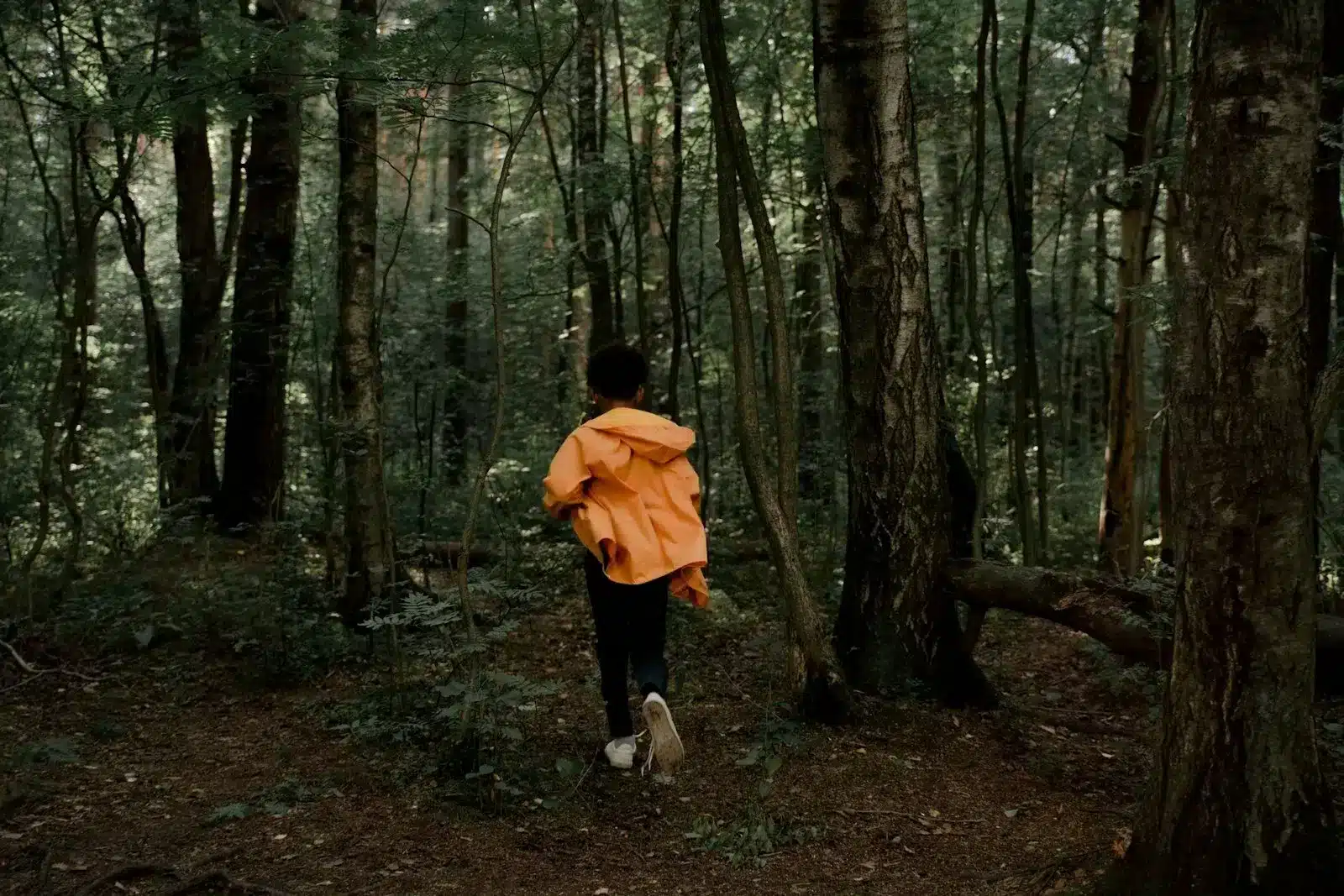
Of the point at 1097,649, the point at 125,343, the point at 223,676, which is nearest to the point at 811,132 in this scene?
the point at 1097,649

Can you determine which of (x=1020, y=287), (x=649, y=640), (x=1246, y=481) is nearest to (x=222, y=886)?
(x=649, y=640)

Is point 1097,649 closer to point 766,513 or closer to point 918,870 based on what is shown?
point 766,513

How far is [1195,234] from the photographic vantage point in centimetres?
315

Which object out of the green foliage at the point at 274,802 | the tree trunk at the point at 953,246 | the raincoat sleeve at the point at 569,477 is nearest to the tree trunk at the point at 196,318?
the green foliage at the point at 274,802

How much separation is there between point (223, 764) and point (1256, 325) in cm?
545

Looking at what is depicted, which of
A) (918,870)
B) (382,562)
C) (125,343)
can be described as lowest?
(918,870)

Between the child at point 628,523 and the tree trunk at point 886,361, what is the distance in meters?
1.09

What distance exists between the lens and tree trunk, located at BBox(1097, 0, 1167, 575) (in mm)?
9501

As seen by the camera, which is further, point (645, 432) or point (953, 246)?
point (953, 246)

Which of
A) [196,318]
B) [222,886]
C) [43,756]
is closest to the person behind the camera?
[222,886]

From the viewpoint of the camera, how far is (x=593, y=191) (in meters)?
11.3

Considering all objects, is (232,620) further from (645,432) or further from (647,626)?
(645,432)

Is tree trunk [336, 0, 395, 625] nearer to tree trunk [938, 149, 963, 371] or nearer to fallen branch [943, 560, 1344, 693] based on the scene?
fallen branch [943, 560, 1344, 693]

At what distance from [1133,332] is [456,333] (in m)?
8.60
